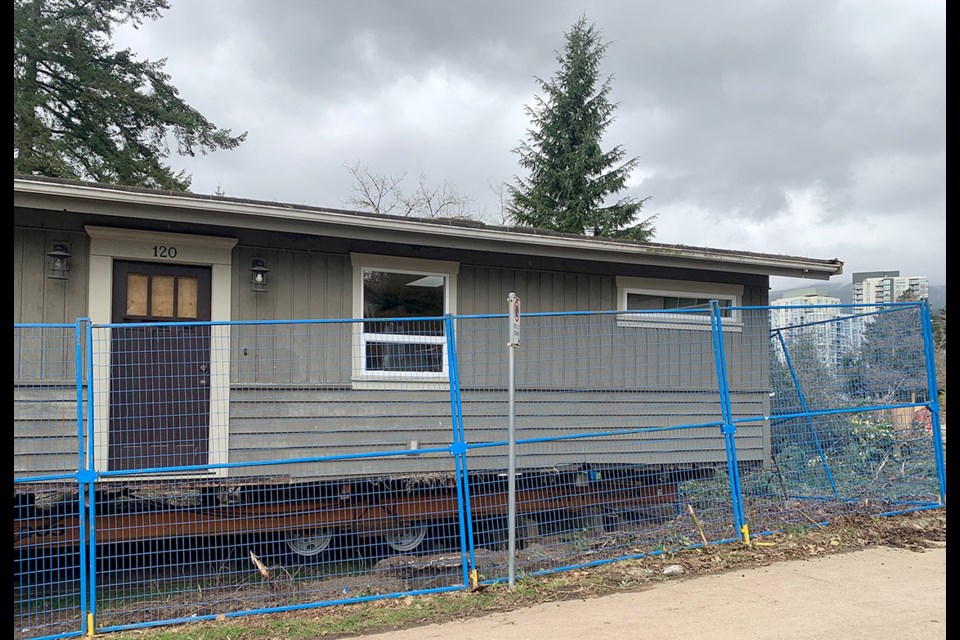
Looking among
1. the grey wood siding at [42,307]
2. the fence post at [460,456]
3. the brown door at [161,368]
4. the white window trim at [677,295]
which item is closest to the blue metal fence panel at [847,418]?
the white window trim at [677,295]

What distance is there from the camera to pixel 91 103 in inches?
708

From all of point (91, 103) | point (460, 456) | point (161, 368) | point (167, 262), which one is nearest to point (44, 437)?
point (161, 368)

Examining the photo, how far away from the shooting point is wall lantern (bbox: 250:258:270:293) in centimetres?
686

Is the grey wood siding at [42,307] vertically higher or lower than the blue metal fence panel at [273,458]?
higher

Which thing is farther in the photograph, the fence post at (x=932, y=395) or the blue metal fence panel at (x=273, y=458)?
the fence post at (x=932, y=395)

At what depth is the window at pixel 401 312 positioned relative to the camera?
7180 millimetres

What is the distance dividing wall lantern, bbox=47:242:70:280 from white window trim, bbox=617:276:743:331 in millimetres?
5600

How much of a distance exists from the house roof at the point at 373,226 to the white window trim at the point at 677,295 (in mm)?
414

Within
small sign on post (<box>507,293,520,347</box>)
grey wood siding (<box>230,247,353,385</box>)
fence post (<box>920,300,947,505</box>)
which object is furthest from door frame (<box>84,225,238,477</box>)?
fence post (<box>920,300,947,505</box>)

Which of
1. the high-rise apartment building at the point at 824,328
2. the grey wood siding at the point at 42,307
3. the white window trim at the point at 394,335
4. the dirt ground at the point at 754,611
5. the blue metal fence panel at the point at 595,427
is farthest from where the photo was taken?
the high-rise apartment building at the point at 824,328

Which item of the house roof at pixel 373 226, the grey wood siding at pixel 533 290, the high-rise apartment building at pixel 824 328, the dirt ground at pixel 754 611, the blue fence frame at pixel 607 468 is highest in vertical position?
the house roof at pixel 373 226

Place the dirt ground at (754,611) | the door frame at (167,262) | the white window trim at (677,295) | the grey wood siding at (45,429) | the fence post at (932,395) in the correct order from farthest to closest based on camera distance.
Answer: the white window trim at (677,295), the fence post at (932,395), the door frame at (167,262), the grey wood siding at (45,429), the dirt ground at (754,611)

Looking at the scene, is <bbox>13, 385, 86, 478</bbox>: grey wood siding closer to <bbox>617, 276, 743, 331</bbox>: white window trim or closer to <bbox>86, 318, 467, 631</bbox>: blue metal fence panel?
<bbox>86, 318, 467, 631</bbox>: blue metal fence panel

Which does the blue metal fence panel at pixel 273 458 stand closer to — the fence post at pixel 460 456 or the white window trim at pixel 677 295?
the fence post at pixel 460 456
